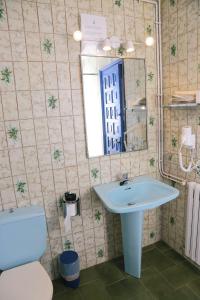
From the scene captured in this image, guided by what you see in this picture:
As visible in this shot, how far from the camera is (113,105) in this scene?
189cm

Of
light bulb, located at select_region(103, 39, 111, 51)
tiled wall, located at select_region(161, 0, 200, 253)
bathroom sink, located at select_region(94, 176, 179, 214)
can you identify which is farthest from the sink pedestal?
light bulb, located at select_region(103, 39, 111, 51)

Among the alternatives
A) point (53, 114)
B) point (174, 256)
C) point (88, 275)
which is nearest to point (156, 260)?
point (174, 256)

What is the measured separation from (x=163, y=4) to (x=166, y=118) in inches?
39.9

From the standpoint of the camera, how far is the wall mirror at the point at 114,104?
1.78 m

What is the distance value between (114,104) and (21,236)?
1.29 metres

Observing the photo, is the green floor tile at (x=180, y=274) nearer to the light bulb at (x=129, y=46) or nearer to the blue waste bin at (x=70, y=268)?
the blue waste bin at (x=70, y=268)

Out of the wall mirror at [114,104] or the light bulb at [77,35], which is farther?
the wall mirror at [114,104]

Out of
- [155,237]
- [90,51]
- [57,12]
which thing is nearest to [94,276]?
[155,237]

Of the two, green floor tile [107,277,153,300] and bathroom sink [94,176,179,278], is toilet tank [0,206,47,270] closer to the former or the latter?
bathroom sink [94,176,179,278]

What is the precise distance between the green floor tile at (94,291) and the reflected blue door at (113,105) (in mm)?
1136

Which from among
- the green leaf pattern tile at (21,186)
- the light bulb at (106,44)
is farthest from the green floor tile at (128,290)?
the light bulb at (106,44)

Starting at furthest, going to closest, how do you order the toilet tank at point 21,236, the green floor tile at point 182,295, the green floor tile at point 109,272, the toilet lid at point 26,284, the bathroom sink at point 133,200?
the green floor tile at point 109,272
the bathroom sink at point 133,200
the green floor tile at point 182,295
the toilet tank at point 21,236
the toilet lid at point 26,284

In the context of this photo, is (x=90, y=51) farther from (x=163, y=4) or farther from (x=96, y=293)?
(x=96, y=293)

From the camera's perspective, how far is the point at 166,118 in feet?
6.84
